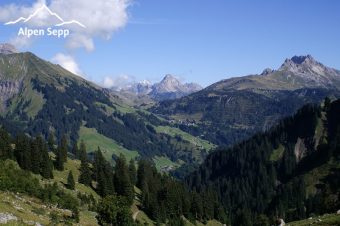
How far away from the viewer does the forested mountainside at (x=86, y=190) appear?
84.6 metres

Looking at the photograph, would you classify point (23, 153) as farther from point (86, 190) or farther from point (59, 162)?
point (86, 190)

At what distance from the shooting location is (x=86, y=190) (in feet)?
427

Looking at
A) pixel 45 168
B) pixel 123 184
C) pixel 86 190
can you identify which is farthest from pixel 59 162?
pixel 123 184

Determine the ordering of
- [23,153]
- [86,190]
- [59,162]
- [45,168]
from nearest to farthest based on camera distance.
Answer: [45,168] < [23,153] < [86,190] < [59,162]

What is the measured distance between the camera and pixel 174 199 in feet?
510

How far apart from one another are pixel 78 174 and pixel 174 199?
33266 mm

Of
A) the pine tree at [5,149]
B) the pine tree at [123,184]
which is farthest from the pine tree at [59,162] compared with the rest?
the pine tree at [123,184]

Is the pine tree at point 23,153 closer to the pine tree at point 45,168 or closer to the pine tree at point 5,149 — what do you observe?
the pine tree at point 5,149

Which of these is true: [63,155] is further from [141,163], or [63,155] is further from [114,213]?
[114,213]

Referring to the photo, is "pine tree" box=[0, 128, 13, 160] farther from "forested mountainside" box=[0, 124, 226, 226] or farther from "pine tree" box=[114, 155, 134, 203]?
"pine tree" box=[114, 155, 134, 203]

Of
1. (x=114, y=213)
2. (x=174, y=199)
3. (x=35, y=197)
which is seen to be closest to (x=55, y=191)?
(x=35, y=197)

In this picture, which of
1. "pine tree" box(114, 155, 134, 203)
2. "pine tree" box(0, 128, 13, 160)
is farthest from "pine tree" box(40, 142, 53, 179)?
"pine tree" box(114, 155, 134, 203)

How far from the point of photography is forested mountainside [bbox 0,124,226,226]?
84562mm

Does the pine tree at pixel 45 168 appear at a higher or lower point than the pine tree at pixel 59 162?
lower
